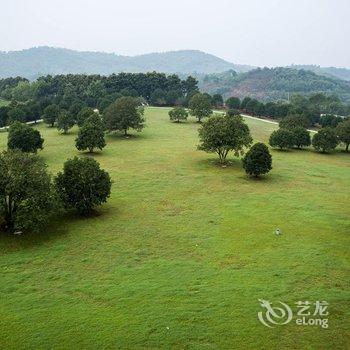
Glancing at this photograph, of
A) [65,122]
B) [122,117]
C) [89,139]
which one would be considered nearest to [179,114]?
[122,117]

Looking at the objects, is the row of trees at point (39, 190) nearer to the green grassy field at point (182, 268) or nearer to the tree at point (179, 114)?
the green grassy field at point (182, 268)

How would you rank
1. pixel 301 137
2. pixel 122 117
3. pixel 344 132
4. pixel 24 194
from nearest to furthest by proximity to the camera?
pixel 24 194, pixel 344 132, pixel 301 137, pixel 122 117

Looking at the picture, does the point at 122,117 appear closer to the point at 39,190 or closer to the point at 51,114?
the point at 51,114

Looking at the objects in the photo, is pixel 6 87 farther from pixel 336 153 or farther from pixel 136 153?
pixel 336 153

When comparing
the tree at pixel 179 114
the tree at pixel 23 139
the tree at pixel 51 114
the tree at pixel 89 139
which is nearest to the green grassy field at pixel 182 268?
the tree at pixel 89 139

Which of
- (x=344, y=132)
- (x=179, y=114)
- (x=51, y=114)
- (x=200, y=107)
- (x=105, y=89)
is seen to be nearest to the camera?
(x=344, y=132)

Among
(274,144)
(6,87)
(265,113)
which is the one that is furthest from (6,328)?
(6,87)

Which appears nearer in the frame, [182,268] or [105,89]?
[182,268]
